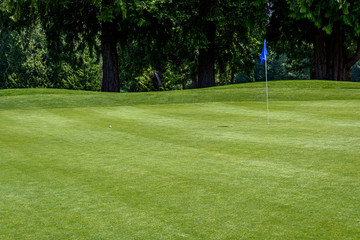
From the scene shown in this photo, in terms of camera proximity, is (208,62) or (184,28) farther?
(208,62)

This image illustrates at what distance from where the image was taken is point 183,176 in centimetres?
624

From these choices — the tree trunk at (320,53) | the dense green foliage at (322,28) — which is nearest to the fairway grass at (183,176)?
the dense green foliage at (322,28)

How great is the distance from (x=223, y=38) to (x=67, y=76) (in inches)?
908

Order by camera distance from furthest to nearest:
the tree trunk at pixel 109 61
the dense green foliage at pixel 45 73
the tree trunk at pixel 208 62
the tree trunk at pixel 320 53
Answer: the dense green foliage at pixel 45 73 → the tree trunk at pixel 208 62 → the tree trunk at pixel 320 53 → the tree trunk at pixel 109 61

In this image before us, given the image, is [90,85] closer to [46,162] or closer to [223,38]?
[223,38]

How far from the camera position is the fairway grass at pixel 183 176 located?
4.41 meters

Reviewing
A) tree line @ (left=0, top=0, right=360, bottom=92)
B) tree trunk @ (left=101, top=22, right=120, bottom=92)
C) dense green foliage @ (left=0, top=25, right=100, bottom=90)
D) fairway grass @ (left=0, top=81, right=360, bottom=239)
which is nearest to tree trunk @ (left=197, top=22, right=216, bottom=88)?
tree line @ (left=0, top=0, right=360, bottom=92)

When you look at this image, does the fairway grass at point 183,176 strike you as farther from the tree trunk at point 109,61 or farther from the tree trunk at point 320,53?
the tree trunk at point 320,53

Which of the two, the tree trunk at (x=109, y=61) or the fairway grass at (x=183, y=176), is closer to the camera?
the fairway grass at (x=183, y=176)

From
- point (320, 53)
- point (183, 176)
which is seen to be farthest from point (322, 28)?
point (183, 176)

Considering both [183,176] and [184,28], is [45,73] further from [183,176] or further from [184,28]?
[183,176]

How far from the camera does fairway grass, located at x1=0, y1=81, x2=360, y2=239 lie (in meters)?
4.41

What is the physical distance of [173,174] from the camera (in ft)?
20.8

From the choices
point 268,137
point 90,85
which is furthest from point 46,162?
point 90,85
